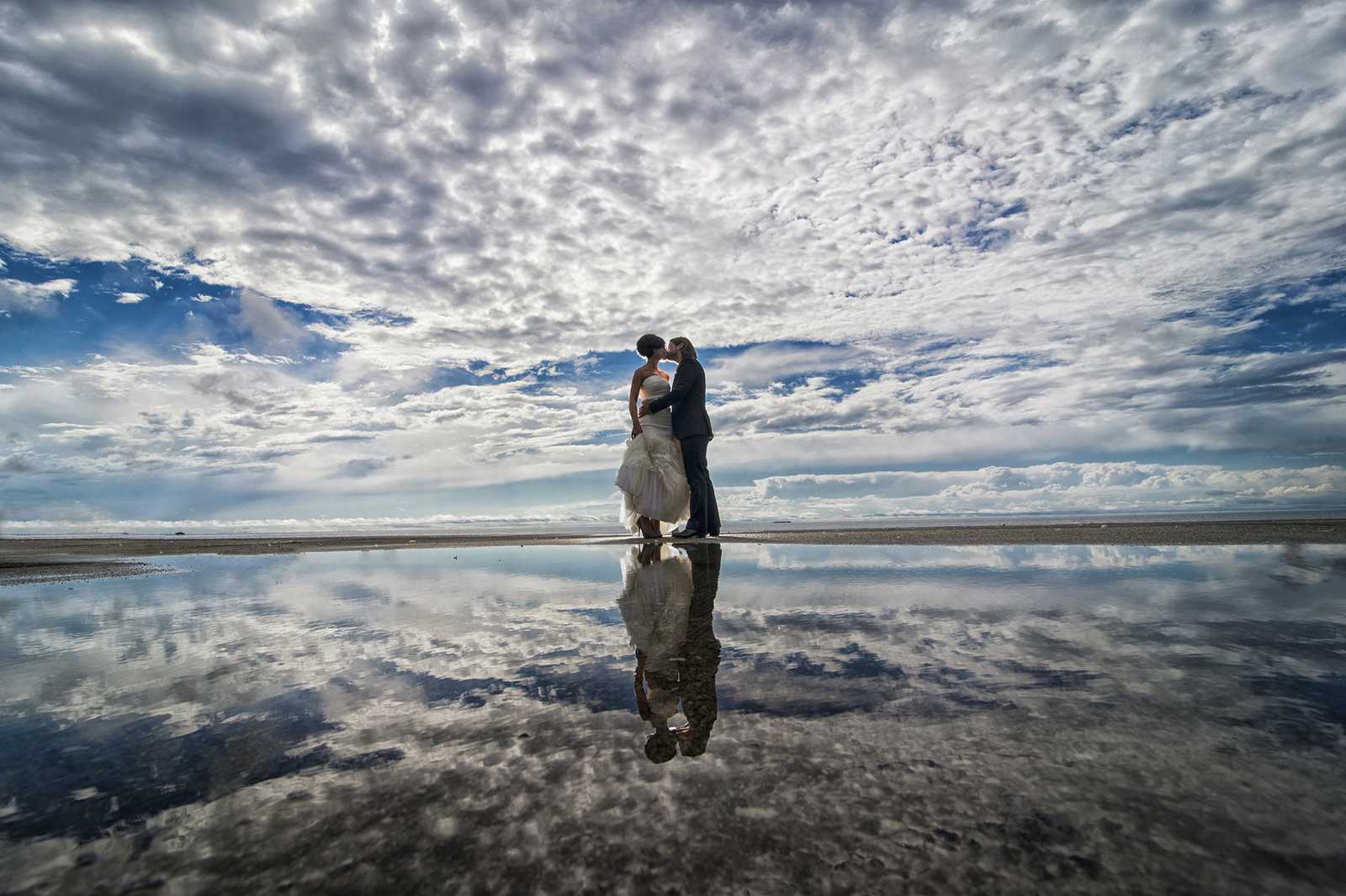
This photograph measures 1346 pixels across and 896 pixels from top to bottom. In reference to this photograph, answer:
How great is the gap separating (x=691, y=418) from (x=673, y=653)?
637cm

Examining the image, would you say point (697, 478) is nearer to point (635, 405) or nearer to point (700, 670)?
point (635, 405)

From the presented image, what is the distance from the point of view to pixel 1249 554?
458 cm

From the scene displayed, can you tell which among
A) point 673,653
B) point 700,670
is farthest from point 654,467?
point 700,670

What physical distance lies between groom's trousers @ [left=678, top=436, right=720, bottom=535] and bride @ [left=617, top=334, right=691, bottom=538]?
11 centimetres

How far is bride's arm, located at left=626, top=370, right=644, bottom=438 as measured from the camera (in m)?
8.30

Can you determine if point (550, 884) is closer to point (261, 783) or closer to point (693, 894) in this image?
point (693, 894)

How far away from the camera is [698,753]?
116cm

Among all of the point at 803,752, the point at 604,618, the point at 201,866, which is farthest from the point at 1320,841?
the point at 604,618

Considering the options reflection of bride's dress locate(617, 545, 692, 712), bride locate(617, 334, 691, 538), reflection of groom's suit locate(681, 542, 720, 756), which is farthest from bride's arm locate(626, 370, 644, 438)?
reflection of groom's suit locate(681, 542, 720, 756)

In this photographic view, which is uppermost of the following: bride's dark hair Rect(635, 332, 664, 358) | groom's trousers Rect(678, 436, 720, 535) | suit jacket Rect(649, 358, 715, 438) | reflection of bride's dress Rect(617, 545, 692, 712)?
bride's dark hair Rect(635, 332, 664, 358)

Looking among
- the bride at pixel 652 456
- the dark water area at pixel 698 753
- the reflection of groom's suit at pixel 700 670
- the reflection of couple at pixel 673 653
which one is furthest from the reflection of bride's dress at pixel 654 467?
the dark water area at pixel 698 753

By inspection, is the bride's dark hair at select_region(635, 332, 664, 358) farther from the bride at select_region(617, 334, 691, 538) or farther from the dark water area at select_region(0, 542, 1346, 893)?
the dark water area at select_region(0, 542, 1346, 893)

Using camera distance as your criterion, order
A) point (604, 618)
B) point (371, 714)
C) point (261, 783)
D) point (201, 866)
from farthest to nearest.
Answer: point (604, 618) → point (371, 714) → point (261, 783) → point (201, 866)

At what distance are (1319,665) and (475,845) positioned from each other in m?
2.12
